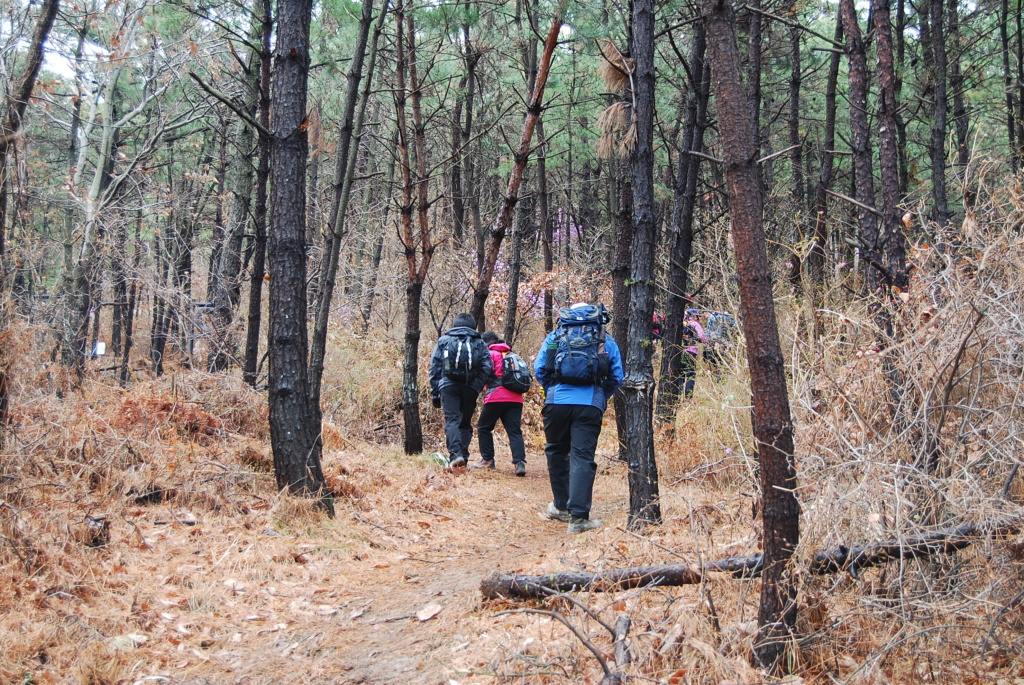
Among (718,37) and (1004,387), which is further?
(1004,387)

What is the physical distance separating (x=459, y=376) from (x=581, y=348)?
392 centimetres

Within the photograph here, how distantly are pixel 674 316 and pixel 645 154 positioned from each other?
21.6 ft

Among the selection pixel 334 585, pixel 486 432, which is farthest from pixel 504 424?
pixel 334 585

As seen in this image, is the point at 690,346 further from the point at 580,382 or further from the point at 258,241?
the point at 258,241

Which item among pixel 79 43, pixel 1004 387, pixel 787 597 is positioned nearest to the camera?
pixel 787 597

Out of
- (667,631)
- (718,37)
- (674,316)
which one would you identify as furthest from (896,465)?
(674,316)

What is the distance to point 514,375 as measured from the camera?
11211 millimetres

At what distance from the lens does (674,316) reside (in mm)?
13133

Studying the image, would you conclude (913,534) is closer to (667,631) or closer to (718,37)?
(667,631)

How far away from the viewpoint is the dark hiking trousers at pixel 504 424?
1145 cm

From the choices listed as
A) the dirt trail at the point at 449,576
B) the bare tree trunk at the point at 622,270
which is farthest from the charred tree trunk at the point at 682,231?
the dirt trail at the point at 449,576

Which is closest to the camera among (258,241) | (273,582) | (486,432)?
(273,582)

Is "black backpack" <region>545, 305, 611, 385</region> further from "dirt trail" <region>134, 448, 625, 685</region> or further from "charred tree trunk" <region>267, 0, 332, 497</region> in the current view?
"charred tree trunk" <region>267, 0, 332, 497</region>

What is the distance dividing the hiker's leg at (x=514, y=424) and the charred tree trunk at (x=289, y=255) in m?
4.37
